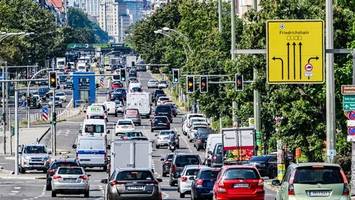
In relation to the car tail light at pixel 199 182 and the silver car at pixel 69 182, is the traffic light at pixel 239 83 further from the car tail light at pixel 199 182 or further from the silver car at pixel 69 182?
the car tail light at pixel 199 182

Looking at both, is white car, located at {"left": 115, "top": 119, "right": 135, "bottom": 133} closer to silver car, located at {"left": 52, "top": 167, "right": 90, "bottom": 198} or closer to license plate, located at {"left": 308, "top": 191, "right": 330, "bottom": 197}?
silver car, located at {"left": 52, "top": 167, "right": 90, "bottom": 198}

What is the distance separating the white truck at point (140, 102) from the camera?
447 ft

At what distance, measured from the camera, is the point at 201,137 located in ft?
334

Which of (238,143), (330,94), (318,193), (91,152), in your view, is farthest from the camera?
(91,152)

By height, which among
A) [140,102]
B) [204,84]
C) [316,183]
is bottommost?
[316,183]

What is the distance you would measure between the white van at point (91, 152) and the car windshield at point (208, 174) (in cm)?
2968

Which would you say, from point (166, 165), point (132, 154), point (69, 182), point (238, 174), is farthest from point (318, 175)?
point (166, 165)

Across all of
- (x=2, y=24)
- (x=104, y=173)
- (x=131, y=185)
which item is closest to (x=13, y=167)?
(x=104, y=173)

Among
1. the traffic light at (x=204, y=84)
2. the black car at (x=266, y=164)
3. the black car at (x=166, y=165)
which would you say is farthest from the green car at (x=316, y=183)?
the traffic light at (x=204, y=84)

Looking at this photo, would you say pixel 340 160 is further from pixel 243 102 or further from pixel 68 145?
pixel 68 145

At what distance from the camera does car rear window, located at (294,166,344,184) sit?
38562mm

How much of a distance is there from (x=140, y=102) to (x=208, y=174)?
270 ft

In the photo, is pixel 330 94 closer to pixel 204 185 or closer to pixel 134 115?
pixel 204 185

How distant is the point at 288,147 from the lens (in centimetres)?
6256
